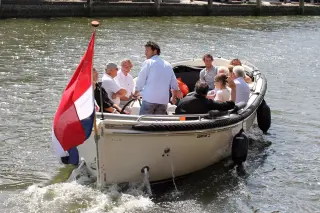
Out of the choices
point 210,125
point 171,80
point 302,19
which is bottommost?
point 302,19

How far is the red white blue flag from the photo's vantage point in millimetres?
7047

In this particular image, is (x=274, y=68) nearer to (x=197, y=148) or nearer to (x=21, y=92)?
(x=21, y=92)

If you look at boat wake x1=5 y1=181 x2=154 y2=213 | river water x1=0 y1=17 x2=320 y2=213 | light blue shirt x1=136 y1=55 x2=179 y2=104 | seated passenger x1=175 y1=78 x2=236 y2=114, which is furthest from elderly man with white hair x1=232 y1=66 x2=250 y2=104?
boat wake x1=5 y1=181 x2=154 y2=213

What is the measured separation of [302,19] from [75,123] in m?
35.1

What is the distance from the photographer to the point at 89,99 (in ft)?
23.4

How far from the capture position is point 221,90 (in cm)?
954

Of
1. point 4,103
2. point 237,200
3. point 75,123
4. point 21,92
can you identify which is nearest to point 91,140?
point 75,123

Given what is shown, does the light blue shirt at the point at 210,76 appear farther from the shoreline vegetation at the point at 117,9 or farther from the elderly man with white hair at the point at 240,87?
the shoreline vegetation at the point at 117,9

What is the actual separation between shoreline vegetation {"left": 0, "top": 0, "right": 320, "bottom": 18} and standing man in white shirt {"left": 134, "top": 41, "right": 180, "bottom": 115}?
2493 cm

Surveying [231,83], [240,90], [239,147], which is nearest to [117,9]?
[240,90]

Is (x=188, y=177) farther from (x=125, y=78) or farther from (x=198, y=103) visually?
(x=125, y=78)

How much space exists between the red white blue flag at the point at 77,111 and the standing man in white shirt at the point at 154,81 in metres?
1.47

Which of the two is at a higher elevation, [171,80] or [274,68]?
[171,80]

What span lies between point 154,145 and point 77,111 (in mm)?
1401
